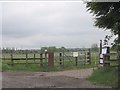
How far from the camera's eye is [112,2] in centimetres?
1555

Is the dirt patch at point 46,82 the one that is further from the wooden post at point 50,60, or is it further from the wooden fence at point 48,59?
the wooden fence at point 48,59

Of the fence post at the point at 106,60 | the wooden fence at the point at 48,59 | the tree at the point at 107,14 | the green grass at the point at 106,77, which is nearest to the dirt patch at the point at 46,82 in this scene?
the green grass at the point at 106,77

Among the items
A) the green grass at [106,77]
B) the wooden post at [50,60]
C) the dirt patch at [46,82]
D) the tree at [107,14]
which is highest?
the tree at [107,14]

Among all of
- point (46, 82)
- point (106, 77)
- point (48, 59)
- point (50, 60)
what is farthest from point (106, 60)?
point (48, 59)

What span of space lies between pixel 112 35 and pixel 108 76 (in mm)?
2010

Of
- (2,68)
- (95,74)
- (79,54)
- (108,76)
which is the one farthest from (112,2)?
(79,54)

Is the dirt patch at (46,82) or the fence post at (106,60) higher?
the fence post at (106,60)

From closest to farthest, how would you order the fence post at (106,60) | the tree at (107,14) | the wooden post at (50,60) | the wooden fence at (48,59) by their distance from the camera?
the tree at (107,14) → the fence post at (106,60) → the wooden post at (50,60) → the wooden fence at (48,59)

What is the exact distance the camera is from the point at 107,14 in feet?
52.4

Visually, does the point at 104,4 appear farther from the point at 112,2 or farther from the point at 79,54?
the point at 79,54

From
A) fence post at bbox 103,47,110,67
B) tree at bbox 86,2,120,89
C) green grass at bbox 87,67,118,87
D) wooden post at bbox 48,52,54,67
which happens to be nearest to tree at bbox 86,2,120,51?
tree at bbox 86,2,120,89

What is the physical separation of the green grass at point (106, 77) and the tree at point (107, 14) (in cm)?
162

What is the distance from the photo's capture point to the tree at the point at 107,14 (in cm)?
1556

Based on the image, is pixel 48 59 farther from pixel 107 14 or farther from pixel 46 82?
pixel 107 14
